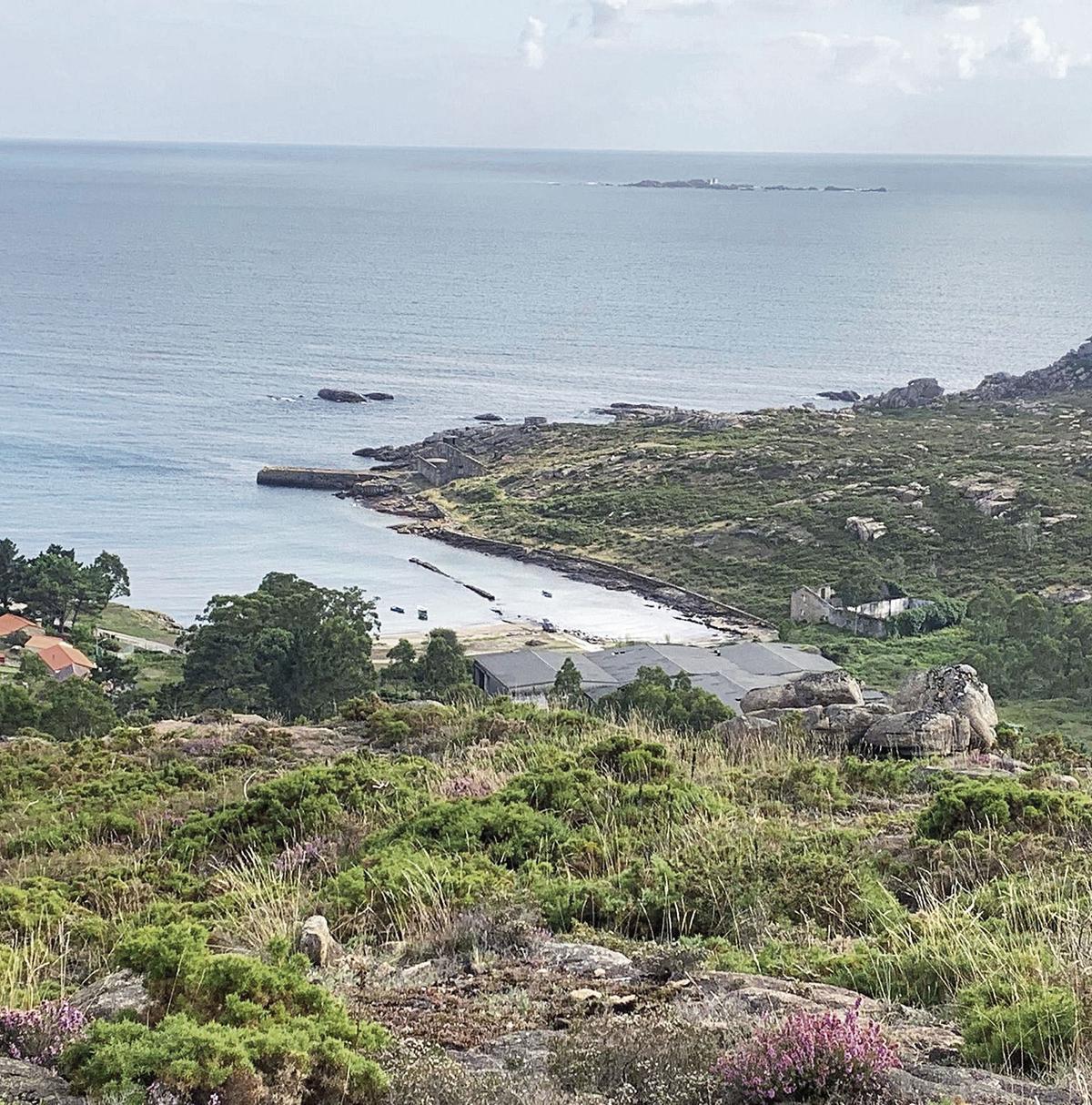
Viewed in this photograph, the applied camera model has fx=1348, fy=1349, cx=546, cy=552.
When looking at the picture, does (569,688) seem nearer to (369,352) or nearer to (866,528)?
(866,528)

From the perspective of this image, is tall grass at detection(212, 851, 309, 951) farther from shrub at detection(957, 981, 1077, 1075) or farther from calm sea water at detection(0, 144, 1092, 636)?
calm sea water at detection(0, 144, 1092, 636)

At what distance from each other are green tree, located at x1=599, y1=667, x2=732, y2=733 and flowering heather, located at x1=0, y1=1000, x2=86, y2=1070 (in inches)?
491

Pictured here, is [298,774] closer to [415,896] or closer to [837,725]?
[415,896]

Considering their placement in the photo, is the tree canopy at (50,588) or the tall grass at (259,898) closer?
the tall grass at (259,898)

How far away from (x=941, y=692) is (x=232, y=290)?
129472mm

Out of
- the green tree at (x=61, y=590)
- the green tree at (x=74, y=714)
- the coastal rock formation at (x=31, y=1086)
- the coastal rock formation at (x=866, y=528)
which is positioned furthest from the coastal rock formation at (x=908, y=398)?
the coastal rock formation at (x=31, y=1086)

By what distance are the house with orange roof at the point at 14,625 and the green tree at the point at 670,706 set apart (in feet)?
68.7

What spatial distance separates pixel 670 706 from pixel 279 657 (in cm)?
983

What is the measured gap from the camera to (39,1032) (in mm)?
4902

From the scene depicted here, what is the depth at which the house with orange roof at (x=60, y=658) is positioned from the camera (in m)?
34.8

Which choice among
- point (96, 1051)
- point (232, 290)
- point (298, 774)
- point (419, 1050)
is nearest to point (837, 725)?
point (298, 774)

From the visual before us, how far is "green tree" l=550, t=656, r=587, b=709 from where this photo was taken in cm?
2653

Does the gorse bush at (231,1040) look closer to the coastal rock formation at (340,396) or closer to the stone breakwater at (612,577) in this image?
the stone breakwater at (612,577)

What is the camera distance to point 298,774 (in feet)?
34.6
